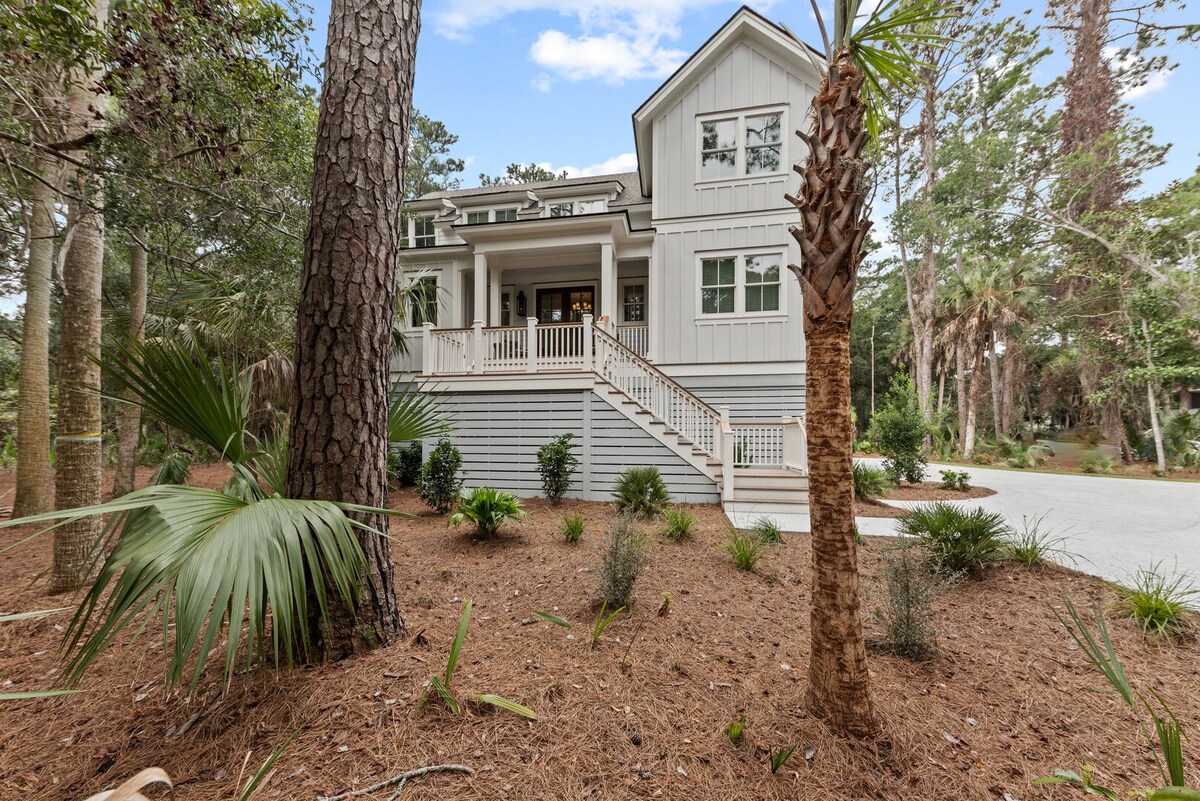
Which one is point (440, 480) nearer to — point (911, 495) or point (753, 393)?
point (753, 393)

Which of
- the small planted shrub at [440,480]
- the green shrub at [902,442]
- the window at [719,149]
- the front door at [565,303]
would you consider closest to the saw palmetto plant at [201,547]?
the small planted shrub at [440,480]

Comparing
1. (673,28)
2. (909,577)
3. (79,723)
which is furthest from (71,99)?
(673,28)

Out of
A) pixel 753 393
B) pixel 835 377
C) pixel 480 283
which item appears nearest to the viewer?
pixel 835 377

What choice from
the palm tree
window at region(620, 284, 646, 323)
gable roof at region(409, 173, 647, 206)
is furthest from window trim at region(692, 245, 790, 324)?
the palm tree

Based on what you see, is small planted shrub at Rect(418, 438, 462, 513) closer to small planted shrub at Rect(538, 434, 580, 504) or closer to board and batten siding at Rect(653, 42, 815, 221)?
small planted shrub at Rect(538, 434, 580, 504)

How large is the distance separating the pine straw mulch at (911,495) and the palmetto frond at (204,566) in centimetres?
787

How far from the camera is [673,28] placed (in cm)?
949

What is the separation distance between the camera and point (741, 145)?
32.3 ft

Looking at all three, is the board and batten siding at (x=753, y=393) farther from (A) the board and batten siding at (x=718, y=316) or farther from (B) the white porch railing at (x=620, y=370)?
A: (B) the white porch railing at (x=620, y=370)

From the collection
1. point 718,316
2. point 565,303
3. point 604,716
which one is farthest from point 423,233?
point 604,716

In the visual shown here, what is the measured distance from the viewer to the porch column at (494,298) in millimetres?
10977

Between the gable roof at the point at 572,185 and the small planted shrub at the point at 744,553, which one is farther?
the gable roof at the point at 572,185

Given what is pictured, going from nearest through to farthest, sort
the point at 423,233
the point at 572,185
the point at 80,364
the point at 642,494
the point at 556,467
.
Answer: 1. the point at 80,364
2. the point at 642,494
3. the point at 556,467
4. the point at 572,185
5. the point at 423,233

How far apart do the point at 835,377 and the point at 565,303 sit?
36.0ft
